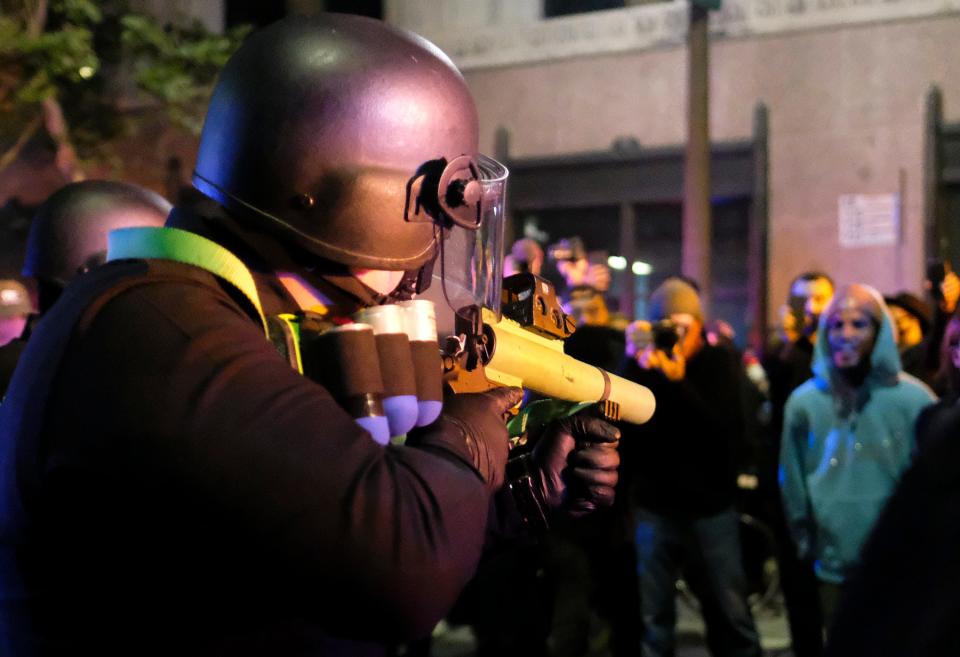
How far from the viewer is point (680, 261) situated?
37.8 feet

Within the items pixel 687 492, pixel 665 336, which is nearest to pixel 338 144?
pixel 665 336

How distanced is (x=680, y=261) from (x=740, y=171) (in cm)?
116

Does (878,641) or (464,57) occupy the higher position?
(464,57)

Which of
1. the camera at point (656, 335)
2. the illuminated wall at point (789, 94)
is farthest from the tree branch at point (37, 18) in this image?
the camera at point (656, 335)

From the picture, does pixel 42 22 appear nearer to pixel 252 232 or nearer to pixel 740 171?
pixel 740 171

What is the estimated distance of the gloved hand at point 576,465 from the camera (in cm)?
206

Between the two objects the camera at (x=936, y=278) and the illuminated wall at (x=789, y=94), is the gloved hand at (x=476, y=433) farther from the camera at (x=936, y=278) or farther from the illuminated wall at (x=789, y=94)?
the illuminated wall at (x=789, y=94)

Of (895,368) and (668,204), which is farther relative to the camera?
(668,204)

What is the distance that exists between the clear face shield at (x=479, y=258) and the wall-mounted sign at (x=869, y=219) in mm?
9017

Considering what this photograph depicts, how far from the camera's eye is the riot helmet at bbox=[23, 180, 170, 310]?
3.58m

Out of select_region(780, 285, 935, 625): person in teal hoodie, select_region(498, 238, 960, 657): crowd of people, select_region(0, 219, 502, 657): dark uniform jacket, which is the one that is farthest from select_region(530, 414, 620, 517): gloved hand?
select_region(780, 285, 935, 625): person in teal hoodie

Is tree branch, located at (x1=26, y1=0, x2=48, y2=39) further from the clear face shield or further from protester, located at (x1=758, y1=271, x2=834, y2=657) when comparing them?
the clear face shield

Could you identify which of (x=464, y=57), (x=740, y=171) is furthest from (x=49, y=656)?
(x=464, y=57)

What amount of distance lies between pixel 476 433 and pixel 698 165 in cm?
768
